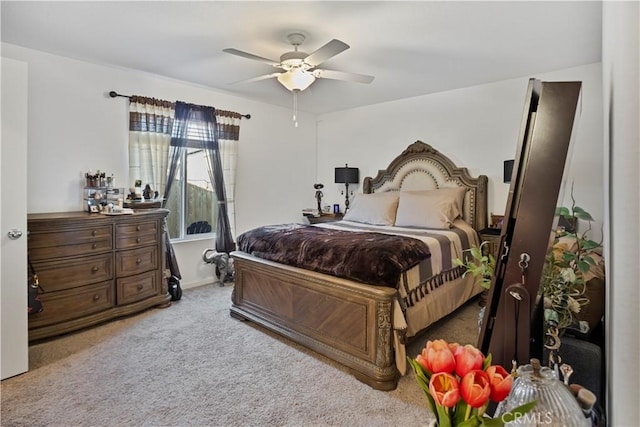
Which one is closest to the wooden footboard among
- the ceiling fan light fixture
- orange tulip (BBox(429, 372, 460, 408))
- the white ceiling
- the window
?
the window

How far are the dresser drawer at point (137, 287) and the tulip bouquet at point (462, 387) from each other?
3.37 m

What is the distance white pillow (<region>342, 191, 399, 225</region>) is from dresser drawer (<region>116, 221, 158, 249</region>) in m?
2.29

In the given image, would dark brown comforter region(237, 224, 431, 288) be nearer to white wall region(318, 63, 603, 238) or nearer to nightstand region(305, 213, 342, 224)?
white wall region(318, 63, 603, 238)

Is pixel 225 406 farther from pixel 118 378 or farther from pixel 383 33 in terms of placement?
pixel 383 33

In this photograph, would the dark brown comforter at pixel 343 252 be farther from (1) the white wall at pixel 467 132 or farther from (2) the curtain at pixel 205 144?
(1) the white wall at pixel 467 132

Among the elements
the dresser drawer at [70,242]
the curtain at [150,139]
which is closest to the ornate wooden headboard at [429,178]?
the curtain at [150,139]

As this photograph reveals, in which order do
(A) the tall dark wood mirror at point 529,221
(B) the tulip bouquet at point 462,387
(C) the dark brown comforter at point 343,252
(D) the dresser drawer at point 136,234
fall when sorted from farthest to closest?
(D) the dresser drawer at point 136,234, (C) the dark brown comforter at point 343,252, (A) the tall dark wood mirror at point 529,221, (B) the tulip bouquet at point 462,387

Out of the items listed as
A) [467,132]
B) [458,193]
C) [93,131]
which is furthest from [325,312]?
[467,132]

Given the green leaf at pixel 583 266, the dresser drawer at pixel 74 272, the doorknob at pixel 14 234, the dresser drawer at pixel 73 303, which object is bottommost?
the dresser drawer at pixel 73 303

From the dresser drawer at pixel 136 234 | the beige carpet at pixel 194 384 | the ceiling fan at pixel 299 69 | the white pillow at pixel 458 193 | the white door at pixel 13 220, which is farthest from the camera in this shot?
the white pillow at pixel 458 193

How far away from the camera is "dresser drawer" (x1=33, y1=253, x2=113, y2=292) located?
A: 112 inches

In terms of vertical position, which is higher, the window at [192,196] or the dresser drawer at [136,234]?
the window at [192,196]

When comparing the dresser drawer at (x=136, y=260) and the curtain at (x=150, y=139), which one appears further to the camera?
the curtain at (x=150, y=139)

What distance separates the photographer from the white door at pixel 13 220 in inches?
87.0
